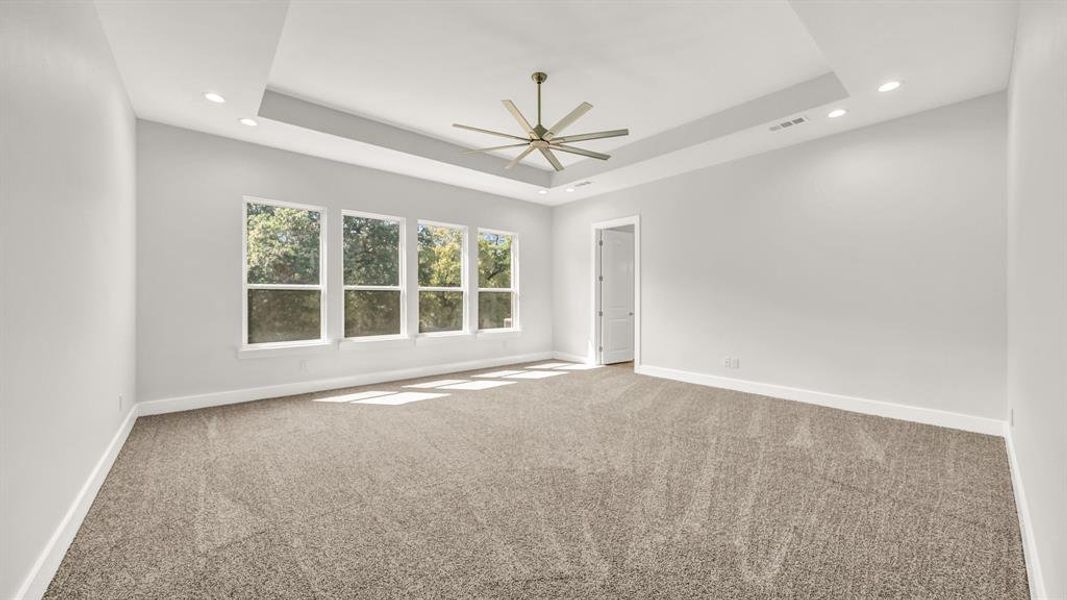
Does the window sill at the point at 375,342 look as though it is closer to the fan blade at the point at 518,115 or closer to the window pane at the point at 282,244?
the window pane at the point at 282,244

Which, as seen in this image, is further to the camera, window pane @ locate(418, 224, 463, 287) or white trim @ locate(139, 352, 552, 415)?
window pane @ locate(418, 224, 463, 287)

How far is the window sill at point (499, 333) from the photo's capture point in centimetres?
666

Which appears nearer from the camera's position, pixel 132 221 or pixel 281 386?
pixel 132 221

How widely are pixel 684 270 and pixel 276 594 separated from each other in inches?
205

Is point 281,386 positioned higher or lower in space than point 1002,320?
lower

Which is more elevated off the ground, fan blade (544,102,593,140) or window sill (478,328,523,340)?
fan blade (544,102,593,140)

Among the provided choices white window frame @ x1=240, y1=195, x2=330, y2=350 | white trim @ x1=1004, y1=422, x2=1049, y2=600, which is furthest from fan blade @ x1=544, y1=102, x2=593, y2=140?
white trim @ x1=1004, y1=422, x2=1049, y2=600

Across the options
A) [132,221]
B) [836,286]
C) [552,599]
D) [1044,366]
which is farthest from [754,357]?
[132,221]

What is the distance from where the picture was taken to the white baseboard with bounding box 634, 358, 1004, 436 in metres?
3.61

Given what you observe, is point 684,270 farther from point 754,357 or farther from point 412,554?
point 412,554

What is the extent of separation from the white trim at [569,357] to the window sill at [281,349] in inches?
143

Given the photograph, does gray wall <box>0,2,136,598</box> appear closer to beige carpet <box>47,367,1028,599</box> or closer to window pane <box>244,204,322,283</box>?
beige carpet <box>47,367,1028,599</box>

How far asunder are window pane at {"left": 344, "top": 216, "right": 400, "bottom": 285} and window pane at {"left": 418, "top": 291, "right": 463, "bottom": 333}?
51cm

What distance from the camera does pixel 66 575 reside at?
1.75 meters
